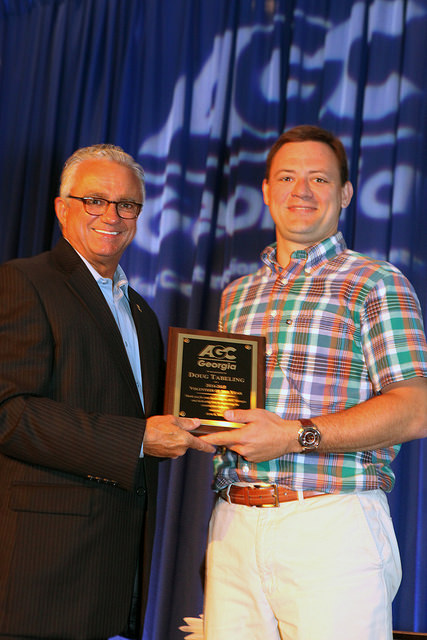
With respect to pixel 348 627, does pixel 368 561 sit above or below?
above

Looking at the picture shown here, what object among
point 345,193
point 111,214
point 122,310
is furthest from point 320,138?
point 122,310

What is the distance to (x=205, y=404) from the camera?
1957 mm

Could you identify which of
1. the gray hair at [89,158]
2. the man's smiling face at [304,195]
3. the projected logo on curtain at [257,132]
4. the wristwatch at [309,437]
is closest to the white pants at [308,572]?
the wristwatch at [309,437]

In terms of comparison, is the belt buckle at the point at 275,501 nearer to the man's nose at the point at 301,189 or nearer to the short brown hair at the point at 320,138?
the man's nose at the point at 301,189

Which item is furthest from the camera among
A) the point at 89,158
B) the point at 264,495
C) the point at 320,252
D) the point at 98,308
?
the point at 89,158

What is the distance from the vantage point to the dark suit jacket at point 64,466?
1747 millimetres

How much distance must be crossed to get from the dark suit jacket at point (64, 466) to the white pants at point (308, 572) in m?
0.28

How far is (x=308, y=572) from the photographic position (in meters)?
1.81

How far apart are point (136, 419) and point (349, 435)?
591 mm

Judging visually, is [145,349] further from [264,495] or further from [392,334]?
[392,334]

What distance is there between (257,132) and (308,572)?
7.53ft

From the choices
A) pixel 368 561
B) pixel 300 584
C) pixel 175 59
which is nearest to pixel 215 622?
pixel 300 584

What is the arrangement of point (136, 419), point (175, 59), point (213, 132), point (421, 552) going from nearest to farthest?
point (136, 419), point (421, 552), point (213, 132), point (175, 59)

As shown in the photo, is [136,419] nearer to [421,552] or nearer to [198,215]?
[421,552]
